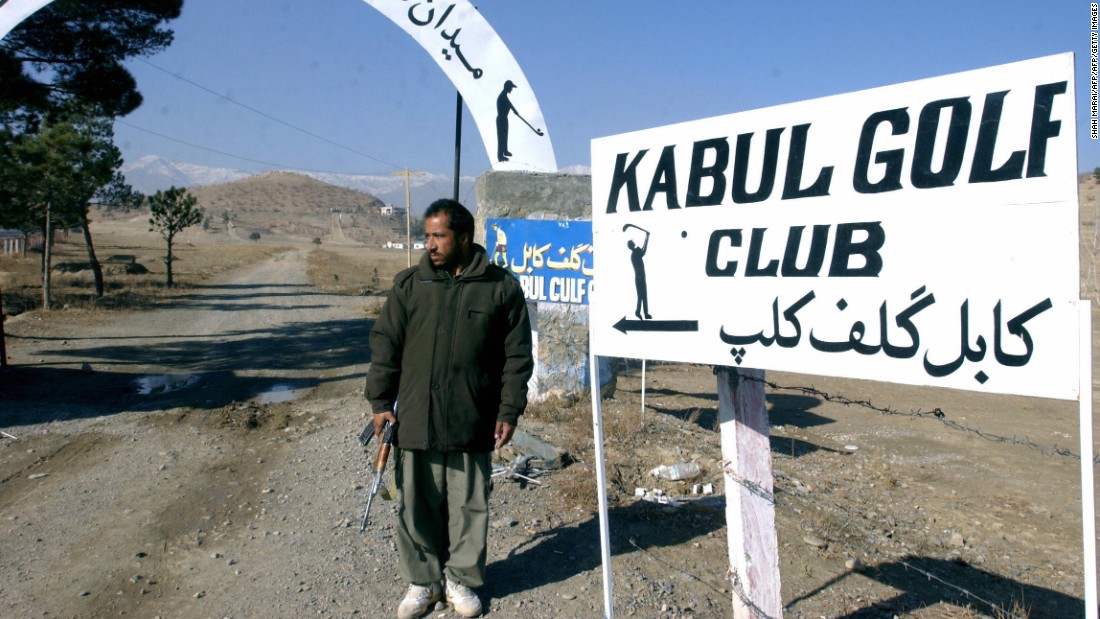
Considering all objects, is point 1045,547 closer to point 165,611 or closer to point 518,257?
point 518,257

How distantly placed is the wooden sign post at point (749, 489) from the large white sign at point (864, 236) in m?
0.30

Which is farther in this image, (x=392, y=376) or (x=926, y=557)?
(x=926, y=557)

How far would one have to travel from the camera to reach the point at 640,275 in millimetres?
3006

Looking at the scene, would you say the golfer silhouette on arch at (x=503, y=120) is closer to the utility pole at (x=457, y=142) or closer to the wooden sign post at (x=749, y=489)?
the utility pole at (x=457, y=142)

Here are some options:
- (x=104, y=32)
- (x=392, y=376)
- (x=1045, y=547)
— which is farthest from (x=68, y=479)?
(x=104, y=32)

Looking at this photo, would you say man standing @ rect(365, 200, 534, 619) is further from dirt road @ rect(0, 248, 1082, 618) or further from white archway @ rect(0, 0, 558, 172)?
white archway @ rect(0, 0, 558, 172)

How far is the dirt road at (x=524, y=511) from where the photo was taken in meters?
3.83

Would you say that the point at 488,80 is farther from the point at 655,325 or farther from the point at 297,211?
the point at 297,211

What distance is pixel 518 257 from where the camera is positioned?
7.57 meters

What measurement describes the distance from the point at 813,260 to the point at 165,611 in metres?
3.27

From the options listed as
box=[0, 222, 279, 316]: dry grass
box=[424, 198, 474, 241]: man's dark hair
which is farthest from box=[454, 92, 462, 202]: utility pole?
box=[0, 222, 279, 316]: dry grass

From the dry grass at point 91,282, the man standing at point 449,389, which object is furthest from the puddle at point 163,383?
the dry grass at point 91,282

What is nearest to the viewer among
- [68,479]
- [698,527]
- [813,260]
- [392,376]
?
[813,260]

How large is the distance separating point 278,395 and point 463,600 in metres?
6.09
